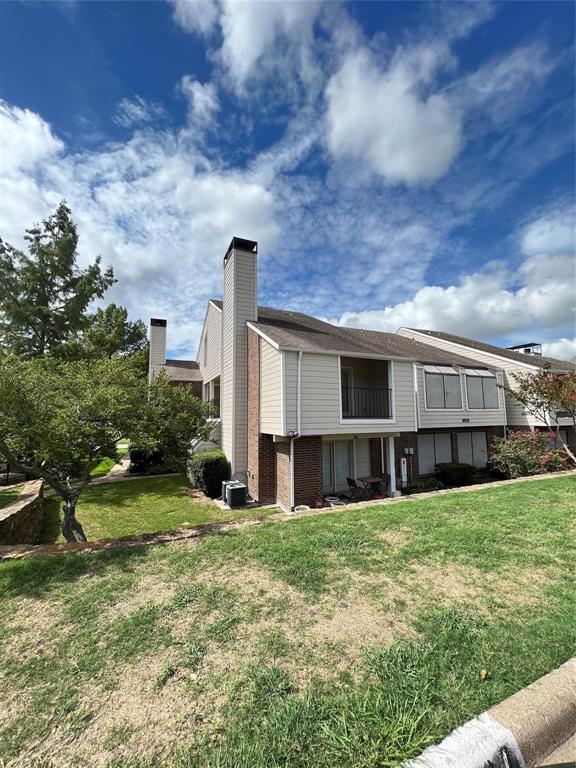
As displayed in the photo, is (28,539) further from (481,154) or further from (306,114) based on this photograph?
(481,154)

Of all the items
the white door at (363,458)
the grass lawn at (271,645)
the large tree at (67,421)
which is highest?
the large tree at (67,421)

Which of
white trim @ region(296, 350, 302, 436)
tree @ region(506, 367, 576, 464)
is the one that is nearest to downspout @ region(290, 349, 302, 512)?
white trim @ region(296, 350, 302, 436)

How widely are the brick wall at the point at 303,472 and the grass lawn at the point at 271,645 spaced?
17.5 feet

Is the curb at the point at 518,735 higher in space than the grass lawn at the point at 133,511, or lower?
higher

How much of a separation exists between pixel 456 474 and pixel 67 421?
1401 centimetres

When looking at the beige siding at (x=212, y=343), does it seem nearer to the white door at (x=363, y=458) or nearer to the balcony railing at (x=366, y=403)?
the balcony railing at (x=366, y=403)

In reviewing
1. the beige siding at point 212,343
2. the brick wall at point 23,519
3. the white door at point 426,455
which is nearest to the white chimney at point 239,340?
the beige siding at point 212,343

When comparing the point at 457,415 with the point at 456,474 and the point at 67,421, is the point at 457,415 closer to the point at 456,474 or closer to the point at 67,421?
the point at 456,474

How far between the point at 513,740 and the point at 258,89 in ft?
42.3

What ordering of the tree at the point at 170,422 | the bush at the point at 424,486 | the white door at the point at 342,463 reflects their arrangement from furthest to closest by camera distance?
1. the bush at the point at 424,486
2. the white door at the point at 342,463
3. the tree at the point at 170,422

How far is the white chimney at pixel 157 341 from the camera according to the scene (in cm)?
2191

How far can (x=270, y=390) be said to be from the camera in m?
10.8

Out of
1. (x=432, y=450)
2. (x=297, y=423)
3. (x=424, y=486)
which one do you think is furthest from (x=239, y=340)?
(x=432, y=450)

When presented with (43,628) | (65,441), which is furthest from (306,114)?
(43,628)
